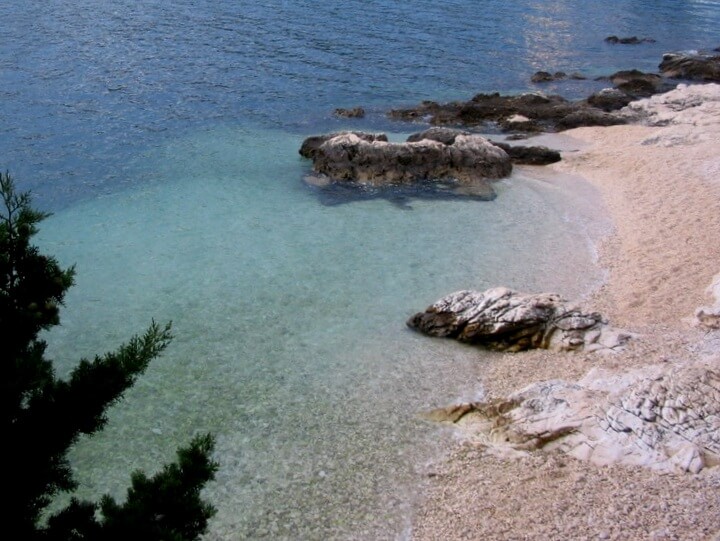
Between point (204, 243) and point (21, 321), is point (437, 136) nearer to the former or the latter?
point (204, 243)

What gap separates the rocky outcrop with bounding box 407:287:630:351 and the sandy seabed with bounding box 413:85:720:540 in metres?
0.36

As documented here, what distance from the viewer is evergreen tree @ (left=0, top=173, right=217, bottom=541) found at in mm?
6051

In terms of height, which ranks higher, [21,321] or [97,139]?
[21,321]

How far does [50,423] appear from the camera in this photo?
6.25 m

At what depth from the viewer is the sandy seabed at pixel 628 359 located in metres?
9.28

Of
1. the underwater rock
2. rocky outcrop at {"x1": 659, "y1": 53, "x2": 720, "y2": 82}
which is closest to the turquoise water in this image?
the underwater rock

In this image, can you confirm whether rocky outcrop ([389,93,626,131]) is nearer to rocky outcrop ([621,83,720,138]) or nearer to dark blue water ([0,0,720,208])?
rocky outcrop ([621,83,720,138])

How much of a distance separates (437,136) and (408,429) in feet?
55.9

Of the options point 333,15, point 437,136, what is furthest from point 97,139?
point 333,15

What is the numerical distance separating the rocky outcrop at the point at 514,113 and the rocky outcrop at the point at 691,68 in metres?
11.9

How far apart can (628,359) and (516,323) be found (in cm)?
251

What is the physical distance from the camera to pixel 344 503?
34.7ft

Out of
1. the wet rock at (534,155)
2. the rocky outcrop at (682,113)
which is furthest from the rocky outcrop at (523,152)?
the rocky outcrop at (682,113)

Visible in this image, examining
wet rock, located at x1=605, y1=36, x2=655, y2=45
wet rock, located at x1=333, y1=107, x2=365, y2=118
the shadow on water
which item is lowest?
the shadow on water
